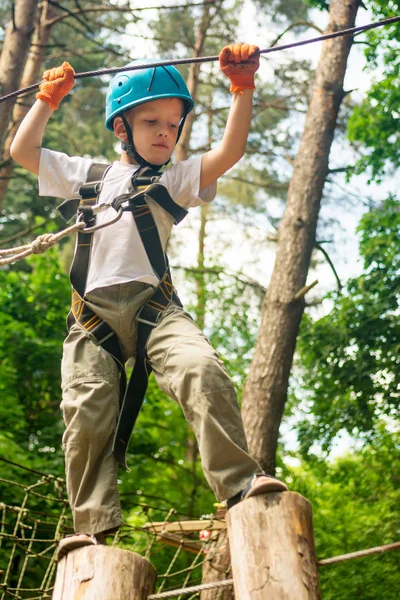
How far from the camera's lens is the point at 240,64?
270 centimetres

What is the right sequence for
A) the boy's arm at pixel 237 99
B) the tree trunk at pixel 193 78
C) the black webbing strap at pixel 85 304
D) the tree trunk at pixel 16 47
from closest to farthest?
the boy's arm at pixel 237 99 → the black webbing strap at pixel 85 304 → the tree trunk at pixel 16 47 → the tree trunk at pixel 193 78

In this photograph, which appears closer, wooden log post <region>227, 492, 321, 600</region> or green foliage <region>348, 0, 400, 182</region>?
wooden log post <region>227, 492, 321, 600</region>

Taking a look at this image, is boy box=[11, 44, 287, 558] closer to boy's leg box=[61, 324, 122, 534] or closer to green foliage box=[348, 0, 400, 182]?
boy's leg box=[61, 324, 122, 534]

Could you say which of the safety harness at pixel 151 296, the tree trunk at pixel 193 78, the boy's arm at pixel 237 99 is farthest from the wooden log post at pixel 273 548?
the tree trunk at pixel 193 78

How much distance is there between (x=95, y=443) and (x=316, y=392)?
5954mm

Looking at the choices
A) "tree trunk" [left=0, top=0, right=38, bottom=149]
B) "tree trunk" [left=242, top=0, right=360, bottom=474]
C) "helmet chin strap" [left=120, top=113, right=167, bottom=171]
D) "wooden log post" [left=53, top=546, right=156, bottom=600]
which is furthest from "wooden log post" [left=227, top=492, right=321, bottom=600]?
"tree trunk" [left=0, top=0, right=38, bottom=149]

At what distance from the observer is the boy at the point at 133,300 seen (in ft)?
7.88

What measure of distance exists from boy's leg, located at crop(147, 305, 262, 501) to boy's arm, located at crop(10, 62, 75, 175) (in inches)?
37.6

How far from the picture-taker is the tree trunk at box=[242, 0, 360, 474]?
5906mm

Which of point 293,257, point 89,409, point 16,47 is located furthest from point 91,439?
point 293,257

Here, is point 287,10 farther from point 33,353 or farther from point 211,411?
point 211,411

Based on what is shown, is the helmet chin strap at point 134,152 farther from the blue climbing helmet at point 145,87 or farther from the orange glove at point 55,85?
the orange glove at point 55,85

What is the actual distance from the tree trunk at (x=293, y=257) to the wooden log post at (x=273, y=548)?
3.55 m

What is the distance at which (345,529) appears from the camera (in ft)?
27.2
